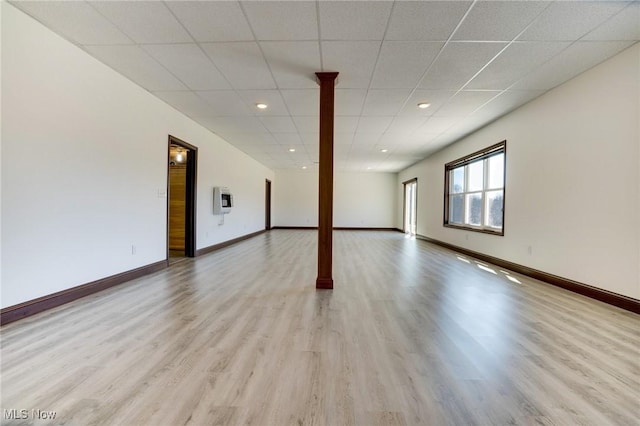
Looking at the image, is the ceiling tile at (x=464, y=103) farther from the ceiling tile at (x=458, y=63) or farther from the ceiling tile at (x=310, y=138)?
the ceiling tile at (x=310, y=138)

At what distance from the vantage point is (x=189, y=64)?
3156 millimetres

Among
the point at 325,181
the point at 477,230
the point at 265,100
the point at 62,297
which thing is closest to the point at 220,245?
the point at 265,100

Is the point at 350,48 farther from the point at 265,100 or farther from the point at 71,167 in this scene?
the point at 71,167

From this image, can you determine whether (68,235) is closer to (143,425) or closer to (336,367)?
(143,425)

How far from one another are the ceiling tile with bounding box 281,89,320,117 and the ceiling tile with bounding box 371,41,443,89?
864 mm

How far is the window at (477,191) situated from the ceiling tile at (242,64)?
4114mm

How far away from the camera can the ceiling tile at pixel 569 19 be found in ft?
7.28

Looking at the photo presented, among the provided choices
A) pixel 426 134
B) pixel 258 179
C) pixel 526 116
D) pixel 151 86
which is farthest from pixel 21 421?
pixel 258 179

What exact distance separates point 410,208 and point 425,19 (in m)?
9.00

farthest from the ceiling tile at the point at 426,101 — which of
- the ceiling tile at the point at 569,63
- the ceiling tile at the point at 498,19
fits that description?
the ceiling tile at the point at 498,19

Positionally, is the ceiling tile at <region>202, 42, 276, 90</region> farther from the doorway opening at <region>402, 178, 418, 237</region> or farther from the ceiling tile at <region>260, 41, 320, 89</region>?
the doorway opening at <region>402, 178, 418, 237</region>

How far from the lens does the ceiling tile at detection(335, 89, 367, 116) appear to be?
3.84 m

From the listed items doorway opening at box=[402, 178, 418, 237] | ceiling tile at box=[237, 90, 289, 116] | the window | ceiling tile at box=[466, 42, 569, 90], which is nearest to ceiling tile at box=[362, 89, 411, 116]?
ceiling tile at box=[466, 42, 569, 90]

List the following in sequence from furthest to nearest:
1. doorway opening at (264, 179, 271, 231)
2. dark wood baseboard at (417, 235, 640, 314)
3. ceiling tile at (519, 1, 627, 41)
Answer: doorway opening at (264, 179, 271, 231)
dark wood baseboard at (417, 235, 640, 314)
ceiling tile at (519, 1, 627, 41)
